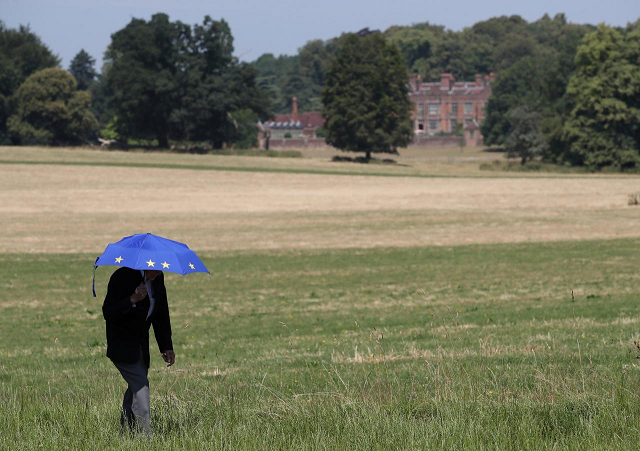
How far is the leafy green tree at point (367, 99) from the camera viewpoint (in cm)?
10825

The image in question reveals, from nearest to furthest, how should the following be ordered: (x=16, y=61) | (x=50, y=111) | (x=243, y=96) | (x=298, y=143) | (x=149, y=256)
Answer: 1. (x=149, y=256)
2. (x=243, y=96)
3. (x=50, y=111)
4. (x=16, y=61)
5. (x=298, y=143)

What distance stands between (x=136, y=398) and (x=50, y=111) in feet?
384

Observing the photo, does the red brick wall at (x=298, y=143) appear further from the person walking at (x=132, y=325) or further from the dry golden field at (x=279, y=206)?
the person walking at (x=132, y=325)

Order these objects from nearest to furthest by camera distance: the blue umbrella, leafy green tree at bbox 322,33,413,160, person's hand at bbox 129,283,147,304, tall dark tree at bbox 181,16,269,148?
1. the blue umbrella
2. person's hand at bbox 129,283,147,304
3. leafy green tree at bbox 322,33,413,160
4. tall dark tree at bbox 181,16,269,148

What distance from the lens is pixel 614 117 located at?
3939 inches

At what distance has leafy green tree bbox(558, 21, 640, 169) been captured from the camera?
100 m

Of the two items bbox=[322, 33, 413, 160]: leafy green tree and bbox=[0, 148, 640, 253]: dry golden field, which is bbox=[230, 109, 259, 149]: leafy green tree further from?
bbox=[0, 148, 640, 253]: dry golden field

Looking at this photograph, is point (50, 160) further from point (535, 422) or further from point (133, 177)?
point (535, 422)

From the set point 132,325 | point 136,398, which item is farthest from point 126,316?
point 136,398

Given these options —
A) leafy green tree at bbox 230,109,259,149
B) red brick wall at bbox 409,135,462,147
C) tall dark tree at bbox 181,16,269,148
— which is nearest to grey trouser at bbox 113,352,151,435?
tall dark tree at bbox 181,16,269,148

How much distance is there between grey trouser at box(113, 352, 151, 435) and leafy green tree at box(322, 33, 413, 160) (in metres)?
99.7

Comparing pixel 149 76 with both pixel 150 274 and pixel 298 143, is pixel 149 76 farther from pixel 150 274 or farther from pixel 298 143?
pixel 150 274

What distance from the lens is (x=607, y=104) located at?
Answer: 329 ft

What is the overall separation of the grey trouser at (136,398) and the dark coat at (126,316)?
88mm
